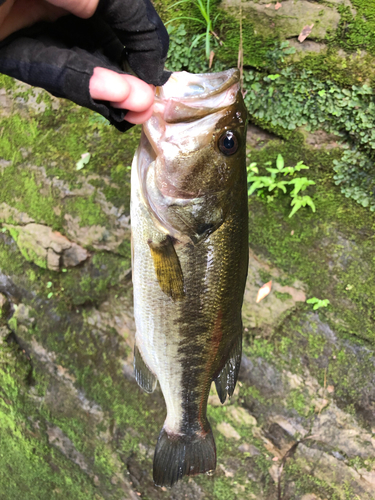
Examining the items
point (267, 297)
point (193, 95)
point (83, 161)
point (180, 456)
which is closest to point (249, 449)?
point (180, 456)

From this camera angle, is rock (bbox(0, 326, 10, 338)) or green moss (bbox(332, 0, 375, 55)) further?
rock (bbox(0, 326, 10, 338))

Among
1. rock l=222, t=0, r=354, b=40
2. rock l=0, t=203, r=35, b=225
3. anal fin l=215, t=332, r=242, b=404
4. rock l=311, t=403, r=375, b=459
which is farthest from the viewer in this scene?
rock l=0, t=203, r=35, b=225

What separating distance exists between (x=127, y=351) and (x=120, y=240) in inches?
41.2

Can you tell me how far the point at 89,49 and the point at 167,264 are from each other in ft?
3.12

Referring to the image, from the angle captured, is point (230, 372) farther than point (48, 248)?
No

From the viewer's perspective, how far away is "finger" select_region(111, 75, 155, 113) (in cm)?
108

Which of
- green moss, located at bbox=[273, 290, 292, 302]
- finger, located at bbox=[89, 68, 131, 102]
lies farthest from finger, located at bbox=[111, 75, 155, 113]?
green moss, located at bbox=[273, 290, 292, 302]

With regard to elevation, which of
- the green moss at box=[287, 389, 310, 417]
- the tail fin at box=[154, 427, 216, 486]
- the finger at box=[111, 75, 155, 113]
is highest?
the finger at box=[111, 75, 155, 113]

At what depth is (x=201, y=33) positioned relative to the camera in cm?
253

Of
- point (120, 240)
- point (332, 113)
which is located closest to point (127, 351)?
point (120, 240)

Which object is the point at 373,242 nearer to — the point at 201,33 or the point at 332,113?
the point at 332,113

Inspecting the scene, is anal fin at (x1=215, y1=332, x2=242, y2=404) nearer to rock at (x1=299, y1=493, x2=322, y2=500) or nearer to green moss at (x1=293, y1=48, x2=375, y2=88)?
rock at (x1=299, y1=493, x2=322, y2=500)

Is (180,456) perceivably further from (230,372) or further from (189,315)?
(189,315)

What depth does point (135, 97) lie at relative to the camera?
3.58 ft
